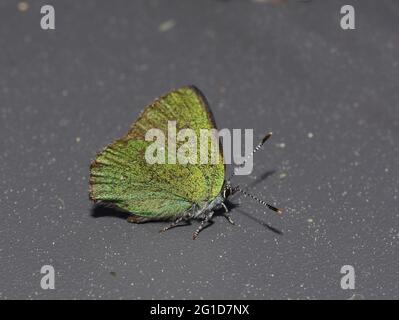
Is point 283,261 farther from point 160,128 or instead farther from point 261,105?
point 261,105

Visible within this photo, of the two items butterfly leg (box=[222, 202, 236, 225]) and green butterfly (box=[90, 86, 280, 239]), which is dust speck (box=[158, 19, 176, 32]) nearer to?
green butterfly (box=[90, 86, 280, 239])

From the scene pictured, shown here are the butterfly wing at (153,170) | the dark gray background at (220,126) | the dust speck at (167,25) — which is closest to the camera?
the dark gray background at (220,126)

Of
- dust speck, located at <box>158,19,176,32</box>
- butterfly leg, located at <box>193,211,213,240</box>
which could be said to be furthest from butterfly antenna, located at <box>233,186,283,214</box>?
dust speck, located at <box>158,19,176,32</box>

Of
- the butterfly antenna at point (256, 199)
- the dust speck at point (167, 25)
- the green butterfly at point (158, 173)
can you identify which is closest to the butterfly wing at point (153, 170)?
the green butterfly at point (158, 173)

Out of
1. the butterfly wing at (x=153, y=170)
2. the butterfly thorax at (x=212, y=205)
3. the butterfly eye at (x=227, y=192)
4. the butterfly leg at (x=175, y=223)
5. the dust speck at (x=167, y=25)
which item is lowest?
the butterfly leg at (x=175, y=223)

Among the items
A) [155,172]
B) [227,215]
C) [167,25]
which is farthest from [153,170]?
[167,25]

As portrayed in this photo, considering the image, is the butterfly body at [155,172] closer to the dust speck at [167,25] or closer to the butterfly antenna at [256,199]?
the butterfly antenna at [256,199]

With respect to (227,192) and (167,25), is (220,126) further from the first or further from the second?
(167,25)

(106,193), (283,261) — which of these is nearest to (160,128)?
(106,193)
